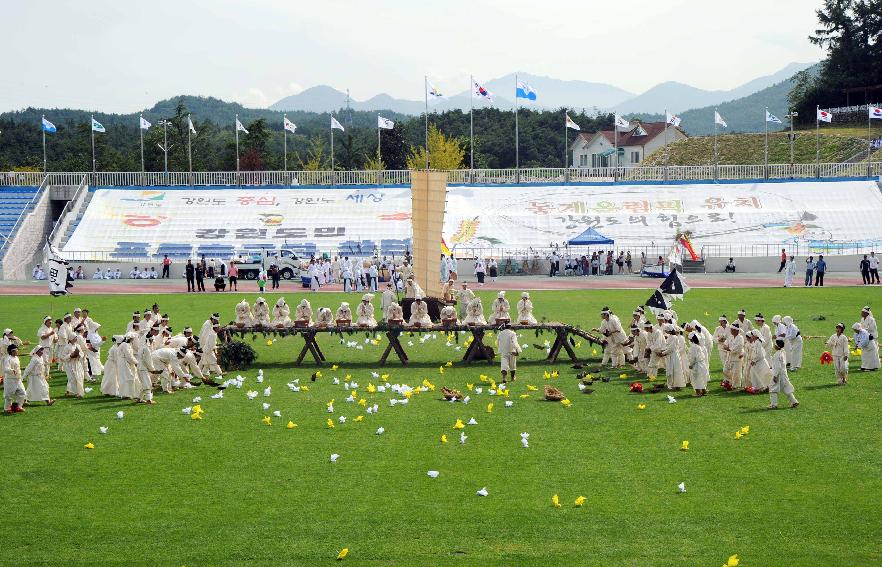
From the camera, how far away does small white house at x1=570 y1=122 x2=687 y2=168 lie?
89125mm

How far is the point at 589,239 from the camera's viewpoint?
50.8 m

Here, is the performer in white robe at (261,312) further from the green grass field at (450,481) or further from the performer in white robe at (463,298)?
the performer in white robe at (463,298)

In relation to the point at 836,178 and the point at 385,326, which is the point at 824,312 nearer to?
the point at 385,326

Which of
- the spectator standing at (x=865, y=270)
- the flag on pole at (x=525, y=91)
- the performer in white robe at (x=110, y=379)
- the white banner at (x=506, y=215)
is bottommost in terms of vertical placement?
the performer in white robe at (x=110, y=379)

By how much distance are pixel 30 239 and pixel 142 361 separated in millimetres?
38726

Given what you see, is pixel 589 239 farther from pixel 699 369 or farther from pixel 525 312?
pixel 699 369

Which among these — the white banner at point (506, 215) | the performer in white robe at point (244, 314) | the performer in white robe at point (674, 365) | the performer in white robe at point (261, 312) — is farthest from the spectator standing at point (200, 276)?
the performer in white robe at point (674, 365)

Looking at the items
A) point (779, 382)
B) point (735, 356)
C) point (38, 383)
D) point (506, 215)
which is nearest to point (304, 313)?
point (38, 383)

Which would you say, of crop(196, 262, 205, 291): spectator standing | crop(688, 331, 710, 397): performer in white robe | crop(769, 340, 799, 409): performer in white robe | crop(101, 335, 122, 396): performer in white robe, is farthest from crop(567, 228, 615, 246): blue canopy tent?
crop(101, 335, 122, 396): performer in white robe

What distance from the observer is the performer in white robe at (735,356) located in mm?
19453

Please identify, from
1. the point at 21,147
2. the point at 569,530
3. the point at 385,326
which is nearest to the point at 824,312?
the point at 385,326

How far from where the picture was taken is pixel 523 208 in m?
57.5

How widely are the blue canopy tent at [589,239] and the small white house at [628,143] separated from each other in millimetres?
37097

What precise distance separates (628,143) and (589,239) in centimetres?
4135
